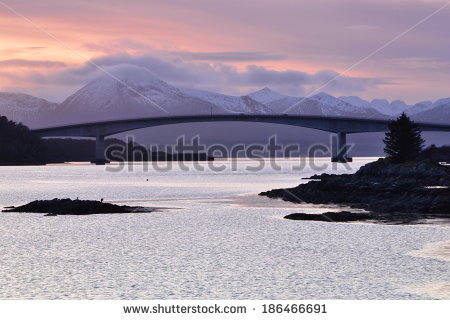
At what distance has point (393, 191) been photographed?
7012 centimetres

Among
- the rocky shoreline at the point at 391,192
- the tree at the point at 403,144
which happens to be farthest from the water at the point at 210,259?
the tree at the point at 403,144

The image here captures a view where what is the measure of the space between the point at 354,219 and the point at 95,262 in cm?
2423

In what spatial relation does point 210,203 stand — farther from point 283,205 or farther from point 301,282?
point 301,282

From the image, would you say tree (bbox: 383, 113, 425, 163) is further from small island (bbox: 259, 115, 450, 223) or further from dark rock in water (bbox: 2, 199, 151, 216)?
dark rock in water (bbox: 2, 199, 151, 216)

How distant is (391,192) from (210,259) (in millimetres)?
38998

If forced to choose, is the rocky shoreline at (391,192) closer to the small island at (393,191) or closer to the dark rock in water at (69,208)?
the small island at (393,191)

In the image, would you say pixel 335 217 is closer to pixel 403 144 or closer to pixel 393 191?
pixel 393 191

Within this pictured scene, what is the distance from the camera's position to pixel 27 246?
128ft

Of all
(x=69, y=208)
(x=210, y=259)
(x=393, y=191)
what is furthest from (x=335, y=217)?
(x=210, y=259)

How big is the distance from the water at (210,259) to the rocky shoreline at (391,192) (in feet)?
34.8

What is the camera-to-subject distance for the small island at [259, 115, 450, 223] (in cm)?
5578

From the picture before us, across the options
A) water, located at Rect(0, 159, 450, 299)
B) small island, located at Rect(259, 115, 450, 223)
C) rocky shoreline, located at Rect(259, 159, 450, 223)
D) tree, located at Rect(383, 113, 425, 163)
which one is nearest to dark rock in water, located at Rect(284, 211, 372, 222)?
small island, located at Rect(259, 115, 450, 223)

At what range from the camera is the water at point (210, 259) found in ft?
86.2
